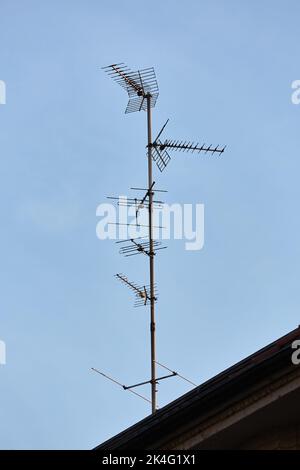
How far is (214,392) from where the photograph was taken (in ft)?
34.7

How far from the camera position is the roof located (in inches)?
396

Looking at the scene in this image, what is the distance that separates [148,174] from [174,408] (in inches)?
474

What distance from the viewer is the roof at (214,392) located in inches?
396

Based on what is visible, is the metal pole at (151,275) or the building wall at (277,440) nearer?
the building wall at (277,440)

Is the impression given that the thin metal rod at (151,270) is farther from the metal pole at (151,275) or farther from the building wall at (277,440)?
the building wall at (277,440)

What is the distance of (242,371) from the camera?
10.3 m

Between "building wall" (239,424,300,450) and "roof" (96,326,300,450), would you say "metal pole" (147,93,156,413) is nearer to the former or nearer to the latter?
"roof" (96,326,300,450)

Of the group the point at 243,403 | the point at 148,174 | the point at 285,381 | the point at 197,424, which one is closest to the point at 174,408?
the point at 197,424
